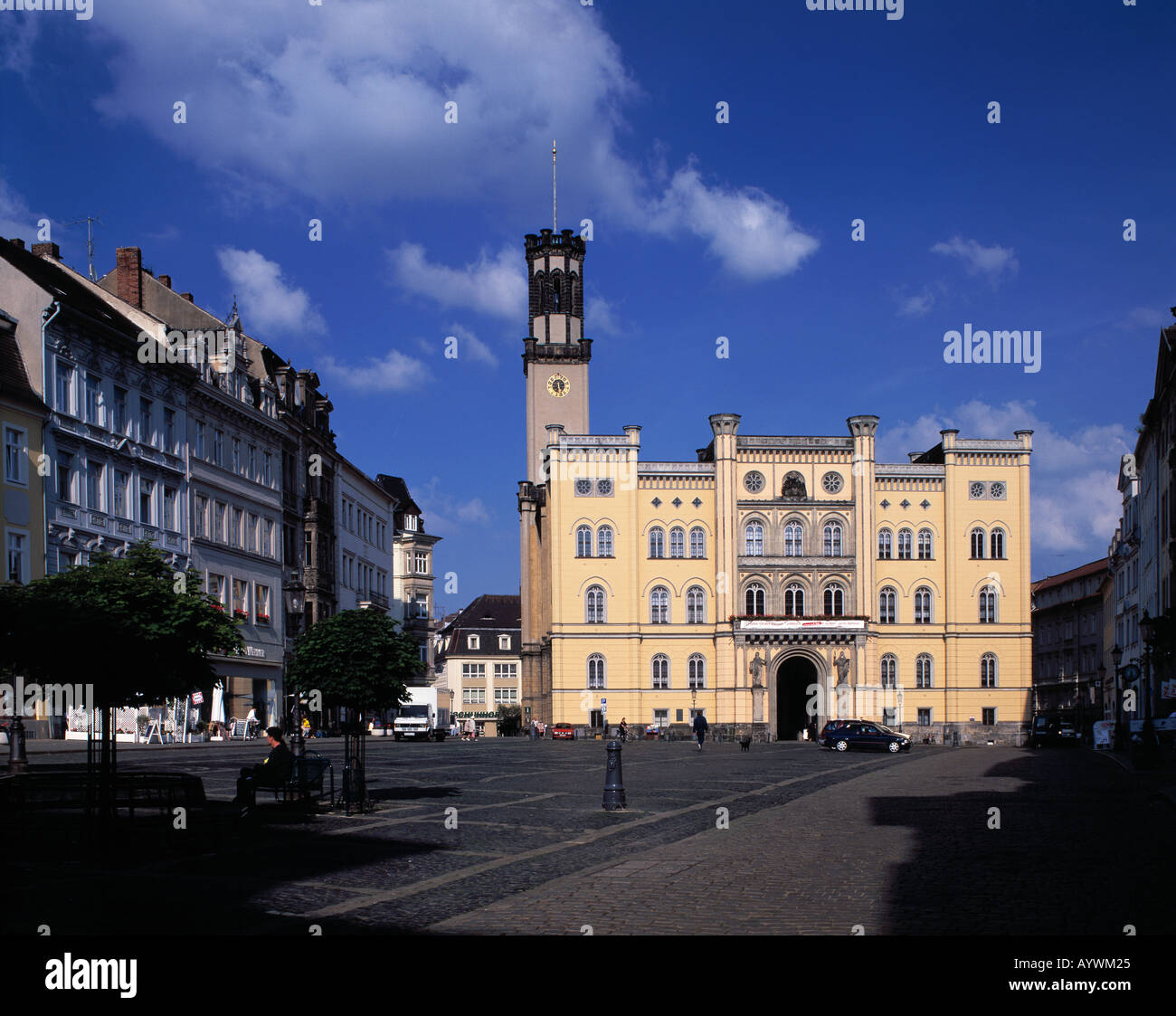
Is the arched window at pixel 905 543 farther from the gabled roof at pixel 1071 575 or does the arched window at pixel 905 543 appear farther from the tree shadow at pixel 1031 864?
the tree shadow at pixel 1031 864

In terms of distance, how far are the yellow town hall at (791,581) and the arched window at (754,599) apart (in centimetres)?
10

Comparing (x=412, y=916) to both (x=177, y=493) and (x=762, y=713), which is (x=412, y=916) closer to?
(x=177, y=493)

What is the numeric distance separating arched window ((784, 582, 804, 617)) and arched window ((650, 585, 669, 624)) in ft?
24.6

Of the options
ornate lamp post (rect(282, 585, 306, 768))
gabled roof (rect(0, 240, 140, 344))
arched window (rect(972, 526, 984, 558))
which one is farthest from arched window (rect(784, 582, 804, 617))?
gabled roof (rect(0, 240, 140, 344))

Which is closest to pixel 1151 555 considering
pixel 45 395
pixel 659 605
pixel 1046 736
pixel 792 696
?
pixel 1046 736

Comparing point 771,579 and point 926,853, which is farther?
point 771,579

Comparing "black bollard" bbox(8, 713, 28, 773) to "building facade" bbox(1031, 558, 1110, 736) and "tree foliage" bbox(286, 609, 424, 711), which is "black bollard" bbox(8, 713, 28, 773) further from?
"building facade" bbox(1031, 558, 1110, 736)

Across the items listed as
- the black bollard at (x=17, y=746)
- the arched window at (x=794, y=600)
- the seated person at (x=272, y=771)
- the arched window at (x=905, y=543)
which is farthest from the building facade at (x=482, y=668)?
the seated person at (x=272, y=771)

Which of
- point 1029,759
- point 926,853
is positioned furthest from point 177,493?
point 926,853

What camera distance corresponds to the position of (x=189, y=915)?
1010 cm

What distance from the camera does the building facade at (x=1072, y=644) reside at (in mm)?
106312

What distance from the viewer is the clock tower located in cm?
9375

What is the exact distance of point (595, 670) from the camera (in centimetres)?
7969
